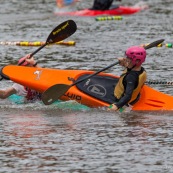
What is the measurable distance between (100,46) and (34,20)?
245 inches

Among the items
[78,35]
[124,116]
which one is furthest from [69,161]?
[78,35]

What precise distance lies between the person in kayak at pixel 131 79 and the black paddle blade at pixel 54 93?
0.72 meters

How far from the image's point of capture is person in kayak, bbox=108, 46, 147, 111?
40.4 feet

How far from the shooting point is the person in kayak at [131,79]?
40.4 feet

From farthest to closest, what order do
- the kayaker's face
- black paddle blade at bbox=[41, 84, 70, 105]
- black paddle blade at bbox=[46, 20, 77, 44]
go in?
black paddle blade at bbox=[46, 20, 77, 44], black paddle blade at bbox=[41, 84, 70, 105], the kayaker's face

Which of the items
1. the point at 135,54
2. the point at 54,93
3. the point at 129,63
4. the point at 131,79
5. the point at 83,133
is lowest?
the point at 83,133

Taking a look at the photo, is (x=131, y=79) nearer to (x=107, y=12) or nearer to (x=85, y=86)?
(x=85, y=86)

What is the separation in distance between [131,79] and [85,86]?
37.0 inches

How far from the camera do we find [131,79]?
12328 millimetres

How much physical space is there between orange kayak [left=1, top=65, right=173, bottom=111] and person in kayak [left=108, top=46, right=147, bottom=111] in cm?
23

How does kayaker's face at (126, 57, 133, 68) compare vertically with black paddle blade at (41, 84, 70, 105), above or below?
above

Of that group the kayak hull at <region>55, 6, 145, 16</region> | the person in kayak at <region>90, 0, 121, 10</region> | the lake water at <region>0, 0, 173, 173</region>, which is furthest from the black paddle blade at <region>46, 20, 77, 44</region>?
the person in kayak at <region>90, 0, 121, 10</region>

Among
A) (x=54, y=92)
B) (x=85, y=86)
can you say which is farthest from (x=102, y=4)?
(x=54, y=92)

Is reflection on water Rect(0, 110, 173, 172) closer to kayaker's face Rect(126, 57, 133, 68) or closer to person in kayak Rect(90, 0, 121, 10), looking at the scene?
kayaker's face Rect(126, 57, 133, 68)
